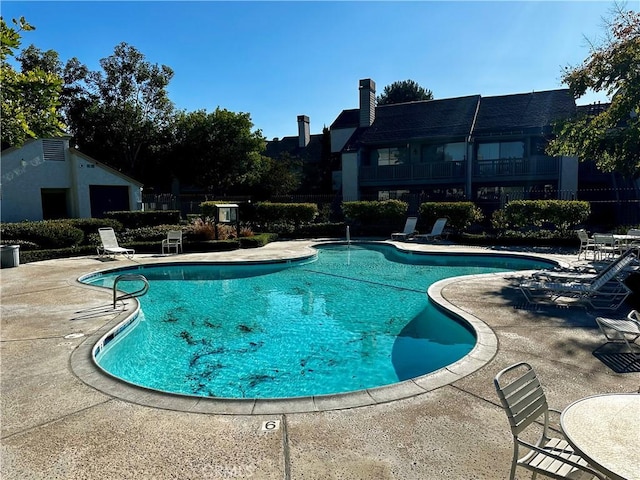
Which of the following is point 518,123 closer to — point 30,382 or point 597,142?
point 597,142

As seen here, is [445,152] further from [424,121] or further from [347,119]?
[347,119]

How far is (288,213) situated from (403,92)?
2626 centimetres

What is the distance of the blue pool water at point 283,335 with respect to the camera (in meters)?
5.59

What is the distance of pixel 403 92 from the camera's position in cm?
4162

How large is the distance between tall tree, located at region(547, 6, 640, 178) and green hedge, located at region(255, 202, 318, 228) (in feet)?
40.2

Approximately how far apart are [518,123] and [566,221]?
9.72m

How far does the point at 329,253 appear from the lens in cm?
1716

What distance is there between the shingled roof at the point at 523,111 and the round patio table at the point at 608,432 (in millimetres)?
24294

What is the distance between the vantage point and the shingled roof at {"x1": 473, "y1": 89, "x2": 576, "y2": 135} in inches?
920

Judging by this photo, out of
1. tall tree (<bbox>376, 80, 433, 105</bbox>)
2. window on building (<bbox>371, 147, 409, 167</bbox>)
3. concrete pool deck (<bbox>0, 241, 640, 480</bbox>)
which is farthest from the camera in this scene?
tall tree (<bbox>376, 80, 433, 105</bbox>)

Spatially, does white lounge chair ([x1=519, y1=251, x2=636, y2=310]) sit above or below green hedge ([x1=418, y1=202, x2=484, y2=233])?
below

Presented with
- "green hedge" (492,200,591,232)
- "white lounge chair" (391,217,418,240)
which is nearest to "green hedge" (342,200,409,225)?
"white lounge chair" (391,217,418,240)

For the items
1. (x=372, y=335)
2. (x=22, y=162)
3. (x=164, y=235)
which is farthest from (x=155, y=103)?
(x=372, y=335)

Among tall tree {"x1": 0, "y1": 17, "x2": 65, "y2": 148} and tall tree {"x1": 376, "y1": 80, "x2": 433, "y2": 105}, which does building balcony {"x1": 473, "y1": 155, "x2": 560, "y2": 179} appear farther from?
tall tree {"x1": 0, "y1": 17, "x2": 65, "y2": 148}
